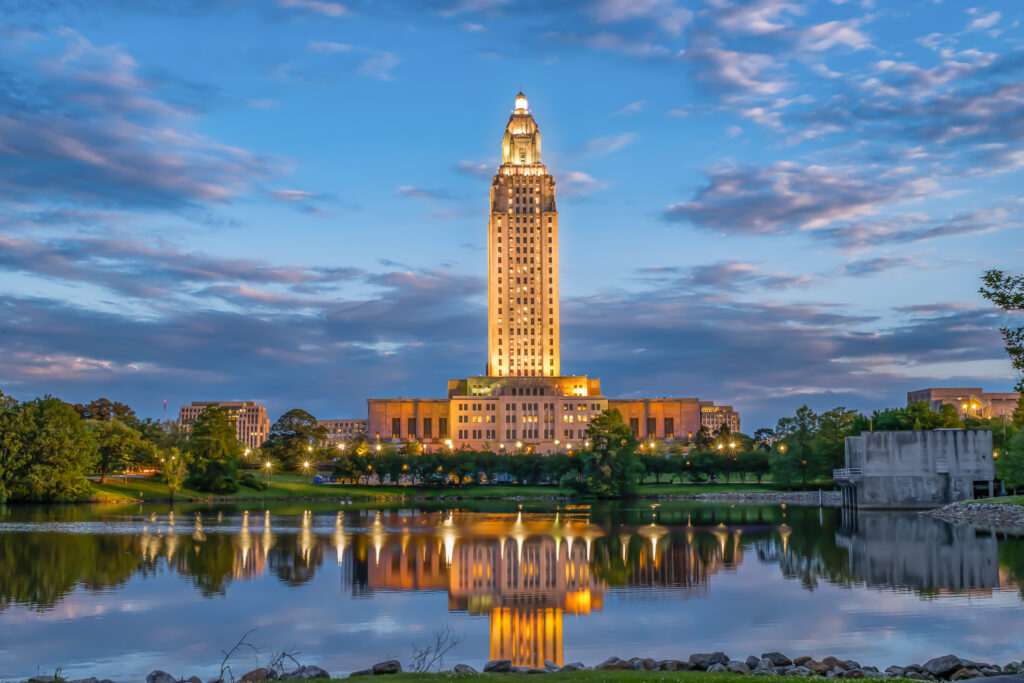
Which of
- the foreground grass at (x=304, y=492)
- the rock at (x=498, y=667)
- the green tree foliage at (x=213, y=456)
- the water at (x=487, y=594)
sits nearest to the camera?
the rock at (x=498, y=667)

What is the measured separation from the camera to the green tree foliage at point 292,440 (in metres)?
135

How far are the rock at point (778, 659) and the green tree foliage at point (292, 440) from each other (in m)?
117

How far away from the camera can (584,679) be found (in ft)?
60.7

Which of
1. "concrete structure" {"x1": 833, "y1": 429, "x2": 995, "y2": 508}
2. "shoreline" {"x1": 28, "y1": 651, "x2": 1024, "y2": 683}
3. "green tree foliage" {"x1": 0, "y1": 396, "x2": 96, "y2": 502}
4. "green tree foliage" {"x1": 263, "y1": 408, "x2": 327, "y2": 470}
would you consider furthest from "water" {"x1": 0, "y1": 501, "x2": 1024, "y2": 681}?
"green tree foliage" {"x1": 263, "y1": 408, "x2": 327, "y2": 470}

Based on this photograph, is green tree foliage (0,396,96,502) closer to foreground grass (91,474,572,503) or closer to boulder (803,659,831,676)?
foreground grass (91,474,572,503)

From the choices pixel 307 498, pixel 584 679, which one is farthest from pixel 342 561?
pixel 307 498

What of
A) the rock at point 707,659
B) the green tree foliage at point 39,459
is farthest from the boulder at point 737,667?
the green tree foliage at point 39,459

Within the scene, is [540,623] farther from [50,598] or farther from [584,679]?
[50,598]

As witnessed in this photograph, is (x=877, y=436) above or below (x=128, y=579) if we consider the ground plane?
above

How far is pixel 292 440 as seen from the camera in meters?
136

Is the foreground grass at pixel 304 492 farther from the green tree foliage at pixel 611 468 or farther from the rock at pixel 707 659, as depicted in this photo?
the rock at pixel 707 659

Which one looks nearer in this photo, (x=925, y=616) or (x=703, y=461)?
(x=925, y=616)

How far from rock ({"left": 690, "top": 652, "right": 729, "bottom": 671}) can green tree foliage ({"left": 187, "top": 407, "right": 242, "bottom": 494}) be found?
87888 mm

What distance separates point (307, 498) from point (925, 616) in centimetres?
8518
